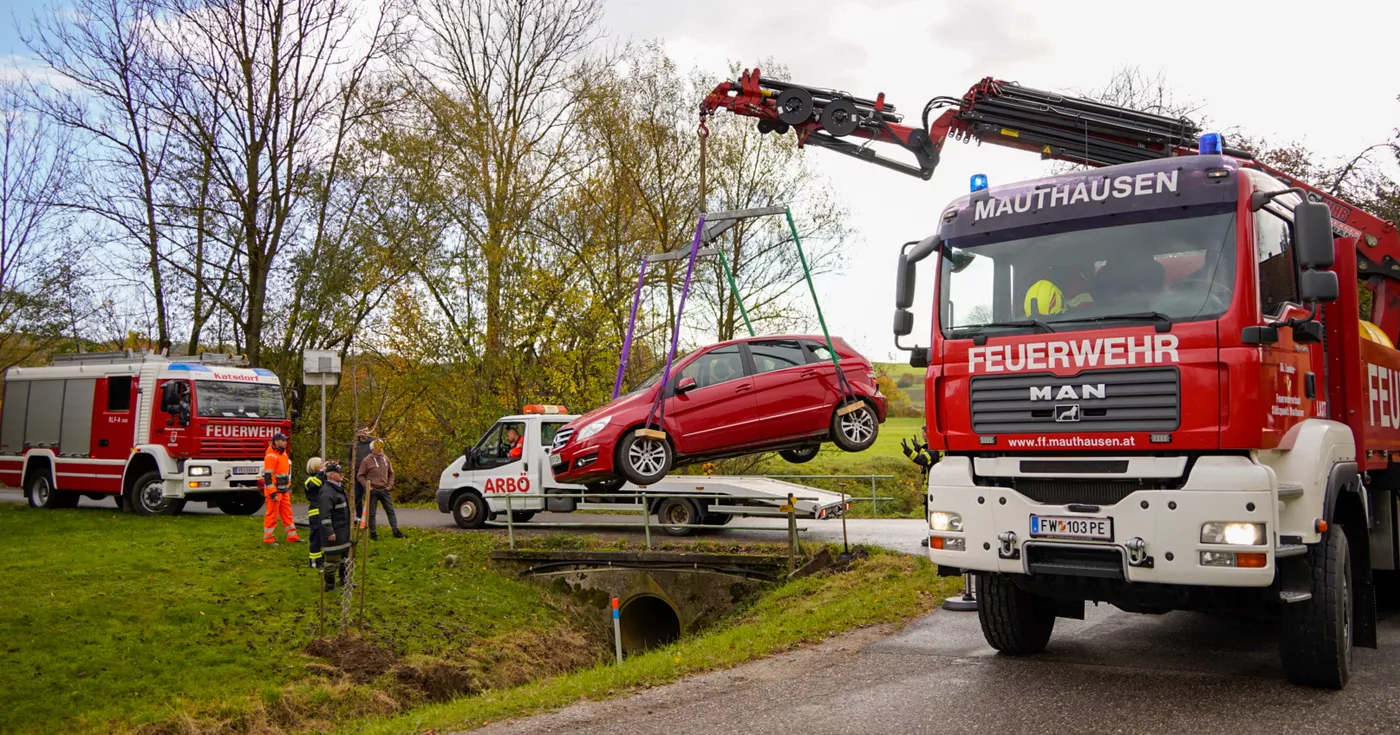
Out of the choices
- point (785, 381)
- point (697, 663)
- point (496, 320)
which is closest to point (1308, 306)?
point (697, 663)

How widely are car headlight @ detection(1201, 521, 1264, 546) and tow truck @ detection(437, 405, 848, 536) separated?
9953 millimetres

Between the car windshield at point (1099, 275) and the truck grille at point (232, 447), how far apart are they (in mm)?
16043

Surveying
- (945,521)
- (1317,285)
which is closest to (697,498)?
(945,521)

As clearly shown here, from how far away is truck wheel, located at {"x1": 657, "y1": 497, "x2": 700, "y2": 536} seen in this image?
687 inches

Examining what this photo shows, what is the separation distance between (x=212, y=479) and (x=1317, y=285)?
1823cm

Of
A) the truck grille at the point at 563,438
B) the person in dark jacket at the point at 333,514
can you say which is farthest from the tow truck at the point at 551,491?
the person in dark jacket at the point at 333,514

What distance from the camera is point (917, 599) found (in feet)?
36.7

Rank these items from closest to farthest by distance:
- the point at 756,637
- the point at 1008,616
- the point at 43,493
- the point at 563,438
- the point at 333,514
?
the point at 1008,616 < the point at 756,637 < the point at 563,438 < the point at 333,514 < the point at 43,493

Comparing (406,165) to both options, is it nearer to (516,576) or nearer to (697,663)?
(516,576)

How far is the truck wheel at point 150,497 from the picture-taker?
19453 millimetres

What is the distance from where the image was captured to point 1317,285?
6172mm

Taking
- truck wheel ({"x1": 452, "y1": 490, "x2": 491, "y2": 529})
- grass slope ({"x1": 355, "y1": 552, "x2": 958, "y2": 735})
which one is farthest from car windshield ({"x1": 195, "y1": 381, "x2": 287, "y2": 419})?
grass slope ({"x1": 355, "y1": 552, "x2": 958, "y2": 735})

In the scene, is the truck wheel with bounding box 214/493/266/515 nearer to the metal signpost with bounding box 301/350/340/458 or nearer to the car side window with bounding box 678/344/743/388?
the metal signpost with bounding box 301/350/340/458

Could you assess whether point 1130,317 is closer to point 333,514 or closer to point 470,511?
point 333,514
